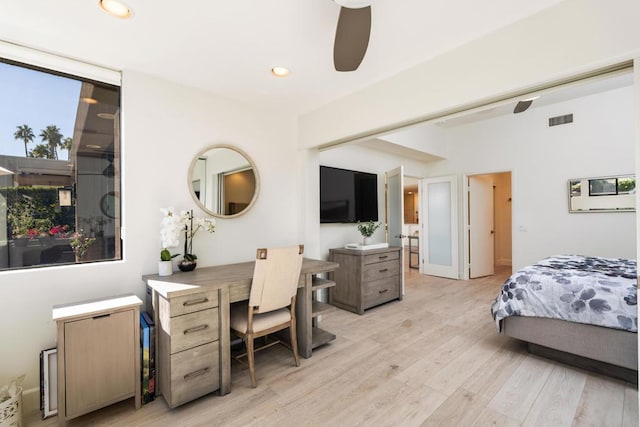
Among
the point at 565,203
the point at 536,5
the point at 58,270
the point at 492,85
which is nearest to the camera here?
the point at 536,5

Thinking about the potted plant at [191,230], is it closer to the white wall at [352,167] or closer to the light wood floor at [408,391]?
the light wood floor at [408,391]

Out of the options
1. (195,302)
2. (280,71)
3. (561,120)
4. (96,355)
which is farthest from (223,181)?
(561,120)

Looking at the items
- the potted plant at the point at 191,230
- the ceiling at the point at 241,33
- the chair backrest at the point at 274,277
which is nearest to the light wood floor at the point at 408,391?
the chair backrest at the point at 274,277

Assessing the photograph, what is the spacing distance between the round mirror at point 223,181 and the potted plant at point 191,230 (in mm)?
171

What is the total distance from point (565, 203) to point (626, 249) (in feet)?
3.13

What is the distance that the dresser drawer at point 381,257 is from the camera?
3.79 m

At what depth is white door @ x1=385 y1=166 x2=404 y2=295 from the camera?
4.39 metres

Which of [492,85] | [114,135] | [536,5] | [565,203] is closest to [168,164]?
[114,135]

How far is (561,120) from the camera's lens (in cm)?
466

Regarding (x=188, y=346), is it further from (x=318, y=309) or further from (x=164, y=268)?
(x=318, y=309)

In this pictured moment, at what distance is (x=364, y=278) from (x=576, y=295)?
81.0 inches

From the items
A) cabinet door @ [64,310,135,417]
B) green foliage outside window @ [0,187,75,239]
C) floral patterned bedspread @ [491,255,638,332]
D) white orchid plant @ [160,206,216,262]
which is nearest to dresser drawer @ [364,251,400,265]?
floral patterned bedspread @ [491,255,638,332]

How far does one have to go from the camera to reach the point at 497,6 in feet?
5.41

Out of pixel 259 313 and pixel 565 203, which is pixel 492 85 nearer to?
pixel 259 313
